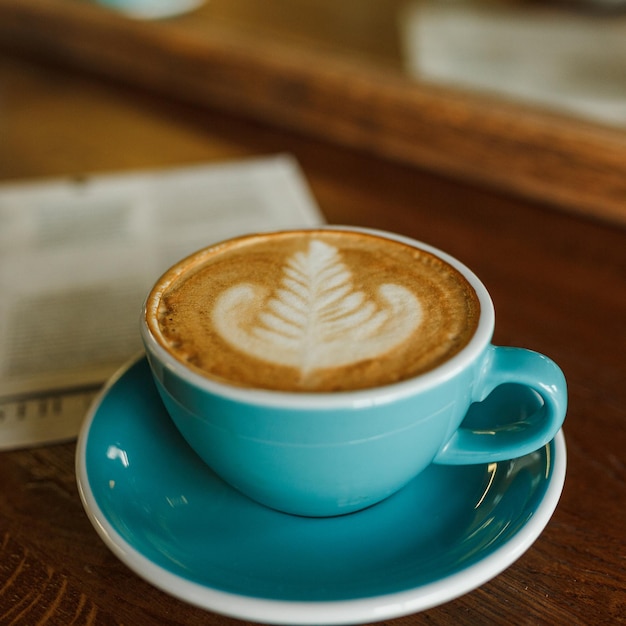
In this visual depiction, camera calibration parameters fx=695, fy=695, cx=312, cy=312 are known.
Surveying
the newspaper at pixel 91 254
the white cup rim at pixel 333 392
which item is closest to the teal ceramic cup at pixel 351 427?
the white cup rim at pixel 333 392

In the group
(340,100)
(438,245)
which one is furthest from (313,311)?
(340,100)

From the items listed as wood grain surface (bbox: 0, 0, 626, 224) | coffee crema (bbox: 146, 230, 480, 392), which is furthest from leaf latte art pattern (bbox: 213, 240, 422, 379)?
wood grain surface (bbox: 0, 0, 626, 224)

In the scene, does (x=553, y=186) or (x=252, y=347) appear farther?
(x=553, y=186)

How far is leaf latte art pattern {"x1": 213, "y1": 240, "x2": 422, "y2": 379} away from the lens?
0.35 metres

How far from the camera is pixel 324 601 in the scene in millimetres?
298

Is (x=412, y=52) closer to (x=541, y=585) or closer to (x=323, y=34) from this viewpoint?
(x=323, y=34)

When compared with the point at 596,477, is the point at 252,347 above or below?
above

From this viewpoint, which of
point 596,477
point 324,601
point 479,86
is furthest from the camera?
point 479,86

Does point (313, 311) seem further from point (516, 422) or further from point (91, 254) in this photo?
point (91, 254)

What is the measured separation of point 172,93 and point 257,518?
0.80 meters

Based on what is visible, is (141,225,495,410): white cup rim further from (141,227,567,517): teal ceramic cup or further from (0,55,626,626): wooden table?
(0,55,626,626): wooden table

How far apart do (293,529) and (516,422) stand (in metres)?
0.13

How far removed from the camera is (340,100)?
85 cm

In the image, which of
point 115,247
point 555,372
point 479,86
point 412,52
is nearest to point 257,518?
point 555,372
